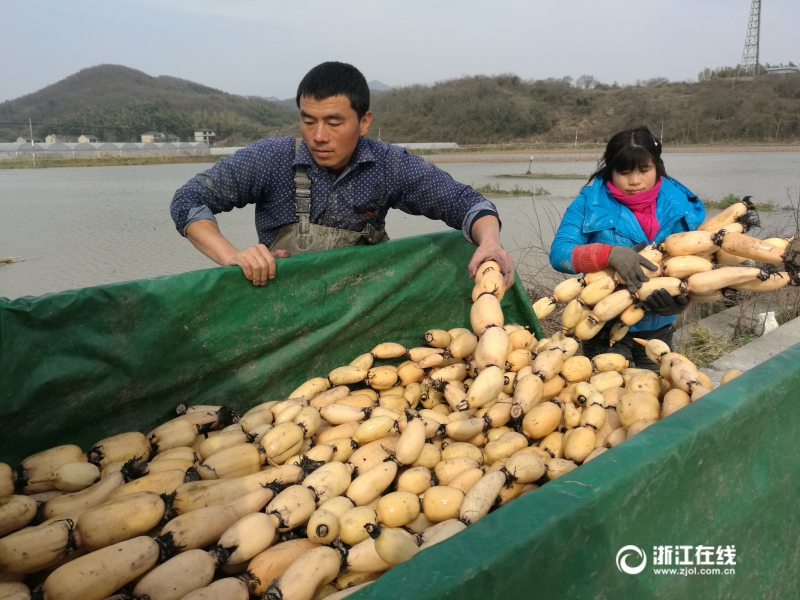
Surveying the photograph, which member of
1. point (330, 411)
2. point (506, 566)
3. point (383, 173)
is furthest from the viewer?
point (383, 173)

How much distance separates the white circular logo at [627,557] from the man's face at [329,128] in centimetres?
228

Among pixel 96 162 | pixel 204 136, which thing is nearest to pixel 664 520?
pixel 96 162

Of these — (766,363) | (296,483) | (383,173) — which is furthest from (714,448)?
(383,173)

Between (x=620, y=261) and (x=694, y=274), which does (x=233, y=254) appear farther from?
(x=694, y=274)

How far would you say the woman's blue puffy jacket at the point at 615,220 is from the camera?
3.35 m

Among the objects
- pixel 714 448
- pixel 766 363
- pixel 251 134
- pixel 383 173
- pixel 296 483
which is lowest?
pixel 296 483

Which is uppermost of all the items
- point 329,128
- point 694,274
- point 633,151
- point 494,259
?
point 329,128

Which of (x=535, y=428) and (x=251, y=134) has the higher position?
(x=251, y=134)

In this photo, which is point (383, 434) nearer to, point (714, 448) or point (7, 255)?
point (714, 448)

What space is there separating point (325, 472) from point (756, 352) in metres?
3.74

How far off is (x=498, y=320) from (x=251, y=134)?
2924 inches

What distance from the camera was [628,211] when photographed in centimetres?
338

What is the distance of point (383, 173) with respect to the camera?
322 cm

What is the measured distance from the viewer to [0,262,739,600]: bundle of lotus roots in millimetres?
1661
